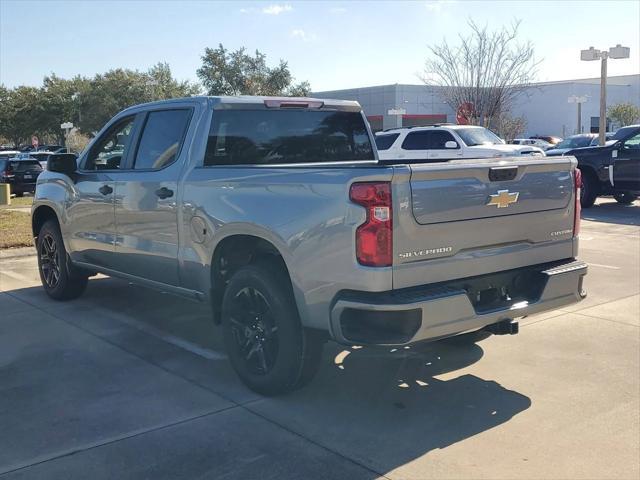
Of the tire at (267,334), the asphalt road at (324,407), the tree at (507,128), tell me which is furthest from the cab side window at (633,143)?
the tree at (507,128)

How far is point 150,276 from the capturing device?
5.88m

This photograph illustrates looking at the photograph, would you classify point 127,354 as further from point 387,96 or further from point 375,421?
point 387,96

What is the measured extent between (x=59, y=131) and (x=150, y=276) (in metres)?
61.6

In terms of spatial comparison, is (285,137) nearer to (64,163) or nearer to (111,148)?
(111,148)

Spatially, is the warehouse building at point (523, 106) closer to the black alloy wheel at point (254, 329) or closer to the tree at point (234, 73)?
the tree at point (234, 73)

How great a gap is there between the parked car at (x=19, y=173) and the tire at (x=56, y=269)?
60.1 ft

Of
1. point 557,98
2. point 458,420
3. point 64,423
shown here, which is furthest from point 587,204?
point 557,98

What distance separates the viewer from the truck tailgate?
399cm

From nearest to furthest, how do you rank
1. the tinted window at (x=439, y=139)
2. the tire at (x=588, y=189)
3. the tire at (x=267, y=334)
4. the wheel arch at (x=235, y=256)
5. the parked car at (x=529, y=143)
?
the tire at (x=267, y=334)
the wheel arch at (x=235, y=256)
the tire at (x=588, y=189)
the tinted window at (x=439, y=139)
the parked car at (x=529, y=143)

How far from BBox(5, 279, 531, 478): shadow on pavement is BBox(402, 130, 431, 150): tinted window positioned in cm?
1334

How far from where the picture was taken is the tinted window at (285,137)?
5552mm

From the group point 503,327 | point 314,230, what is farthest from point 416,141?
point 314,230

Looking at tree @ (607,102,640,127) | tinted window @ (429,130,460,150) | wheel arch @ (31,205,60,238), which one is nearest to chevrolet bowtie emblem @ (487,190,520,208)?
wheel arch @ (31,205,60,238)

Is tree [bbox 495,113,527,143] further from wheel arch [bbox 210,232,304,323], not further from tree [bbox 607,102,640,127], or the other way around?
wheel arch [bbox 210,232,304,323]
